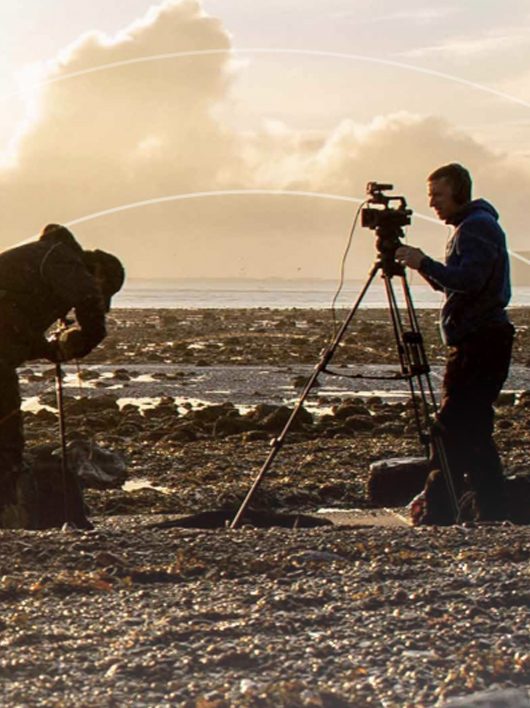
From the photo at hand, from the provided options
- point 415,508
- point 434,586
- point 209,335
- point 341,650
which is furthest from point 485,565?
point 209,335

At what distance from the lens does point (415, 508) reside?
7262 mm

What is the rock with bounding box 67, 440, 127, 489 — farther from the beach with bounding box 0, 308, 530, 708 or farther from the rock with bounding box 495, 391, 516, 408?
the rock with bounding box 495, 391, 516, 408

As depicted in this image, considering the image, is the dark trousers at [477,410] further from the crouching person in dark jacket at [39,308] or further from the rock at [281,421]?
the rock at [281,421]

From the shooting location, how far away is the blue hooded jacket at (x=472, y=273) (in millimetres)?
6387

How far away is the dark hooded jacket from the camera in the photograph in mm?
6844

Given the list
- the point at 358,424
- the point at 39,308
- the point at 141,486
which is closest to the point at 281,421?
the point at 358,424

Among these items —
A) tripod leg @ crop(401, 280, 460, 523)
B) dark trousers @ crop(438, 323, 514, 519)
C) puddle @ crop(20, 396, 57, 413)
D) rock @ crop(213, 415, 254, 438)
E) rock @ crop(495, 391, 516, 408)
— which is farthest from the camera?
puddle @ crop(20, 396, 57, 413)

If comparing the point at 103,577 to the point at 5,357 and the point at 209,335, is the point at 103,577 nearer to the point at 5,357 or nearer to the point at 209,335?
the point at 5,357

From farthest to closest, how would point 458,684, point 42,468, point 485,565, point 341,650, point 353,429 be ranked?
point 353,429 → point 42,468 → point 485,565 → point 341,650 → point 458,684

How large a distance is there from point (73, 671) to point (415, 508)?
3.47 meters

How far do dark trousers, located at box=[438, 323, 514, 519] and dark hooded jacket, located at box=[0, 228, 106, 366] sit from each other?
1.90 metres

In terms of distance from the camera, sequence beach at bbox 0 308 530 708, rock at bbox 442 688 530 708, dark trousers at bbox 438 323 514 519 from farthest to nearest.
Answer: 1. dark trousers at bbox 438 323 514 519
2. beach at bbox 0 308 530 708
3. rock at bbox 442 688 530 708

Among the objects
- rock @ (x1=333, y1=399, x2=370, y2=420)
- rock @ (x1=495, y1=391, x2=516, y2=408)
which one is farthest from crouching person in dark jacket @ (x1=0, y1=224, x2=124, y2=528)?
rock @ (x1=495, y1=391, x2=516, y2=408)

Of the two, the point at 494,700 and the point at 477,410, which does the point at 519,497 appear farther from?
the point at 494,700
